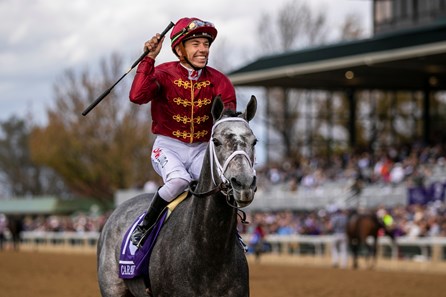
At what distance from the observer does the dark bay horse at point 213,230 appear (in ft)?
19.5

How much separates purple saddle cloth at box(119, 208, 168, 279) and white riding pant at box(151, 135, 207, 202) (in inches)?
10.5

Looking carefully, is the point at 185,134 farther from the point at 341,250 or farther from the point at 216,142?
the point at 341,250

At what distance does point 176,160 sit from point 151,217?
46cm

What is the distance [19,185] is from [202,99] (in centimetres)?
8455

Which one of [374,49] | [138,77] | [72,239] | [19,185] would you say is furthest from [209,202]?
[19,185]

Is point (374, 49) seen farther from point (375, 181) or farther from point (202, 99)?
point (202, 99)

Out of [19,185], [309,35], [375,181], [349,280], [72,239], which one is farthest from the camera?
[19,185]

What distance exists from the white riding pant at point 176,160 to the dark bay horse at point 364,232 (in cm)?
1839

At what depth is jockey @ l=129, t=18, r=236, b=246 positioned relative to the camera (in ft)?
22.4

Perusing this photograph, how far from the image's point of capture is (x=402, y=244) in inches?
966

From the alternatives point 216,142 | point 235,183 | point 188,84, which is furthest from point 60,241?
point 235,183

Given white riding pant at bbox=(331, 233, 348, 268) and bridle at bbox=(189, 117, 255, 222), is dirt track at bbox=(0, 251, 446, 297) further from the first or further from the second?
bridle at bbox=(189, 117, 255, 222)

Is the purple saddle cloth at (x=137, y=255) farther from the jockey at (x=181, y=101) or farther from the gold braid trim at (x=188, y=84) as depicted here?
the gold braid trim at (x=188, y=84)

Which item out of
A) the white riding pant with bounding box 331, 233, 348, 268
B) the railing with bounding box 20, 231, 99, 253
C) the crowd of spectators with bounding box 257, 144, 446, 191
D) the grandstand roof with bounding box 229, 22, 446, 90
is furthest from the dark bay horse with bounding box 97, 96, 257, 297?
the railing with bounding box 20, 231, 99, 253
